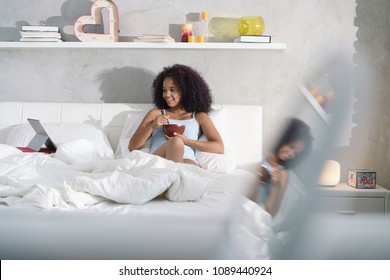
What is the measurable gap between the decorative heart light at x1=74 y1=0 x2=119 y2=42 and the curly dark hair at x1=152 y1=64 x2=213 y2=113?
1.26ft

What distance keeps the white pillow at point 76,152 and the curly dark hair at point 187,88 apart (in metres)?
0.67

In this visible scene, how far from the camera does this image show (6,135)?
Answer: 121 inches

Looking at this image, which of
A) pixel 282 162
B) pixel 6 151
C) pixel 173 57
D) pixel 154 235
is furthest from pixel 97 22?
pixel 282 162

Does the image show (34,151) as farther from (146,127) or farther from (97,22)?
(97,22)

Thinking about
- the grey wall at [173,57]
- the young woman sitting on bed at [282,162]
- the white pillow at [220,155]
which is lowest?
the white pillow at [220,155]

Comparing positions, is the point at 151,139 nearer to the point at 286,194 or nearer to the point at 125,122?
the point at 125,122

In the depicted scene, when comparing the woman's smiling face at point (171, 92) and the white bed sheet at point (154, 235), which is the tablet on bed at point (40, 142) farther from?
the white bed sheet at point (154, 235)

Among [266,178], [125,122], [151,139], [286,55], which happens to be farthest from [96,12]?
[266,178]

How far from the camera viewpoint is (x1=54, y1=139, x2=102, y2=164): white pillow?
2.20 metres

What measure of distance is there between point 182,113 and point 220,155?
14.1 inches

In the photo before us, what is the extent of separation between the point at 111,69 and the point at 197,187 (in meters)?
1.69

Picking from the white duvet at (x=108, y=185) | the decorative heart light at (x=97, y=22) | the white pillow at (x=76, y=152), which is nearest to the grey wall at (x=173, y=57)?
the decorative heart light at (x=97, y=22)

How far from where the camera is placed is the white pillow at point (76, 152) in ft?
7.21
